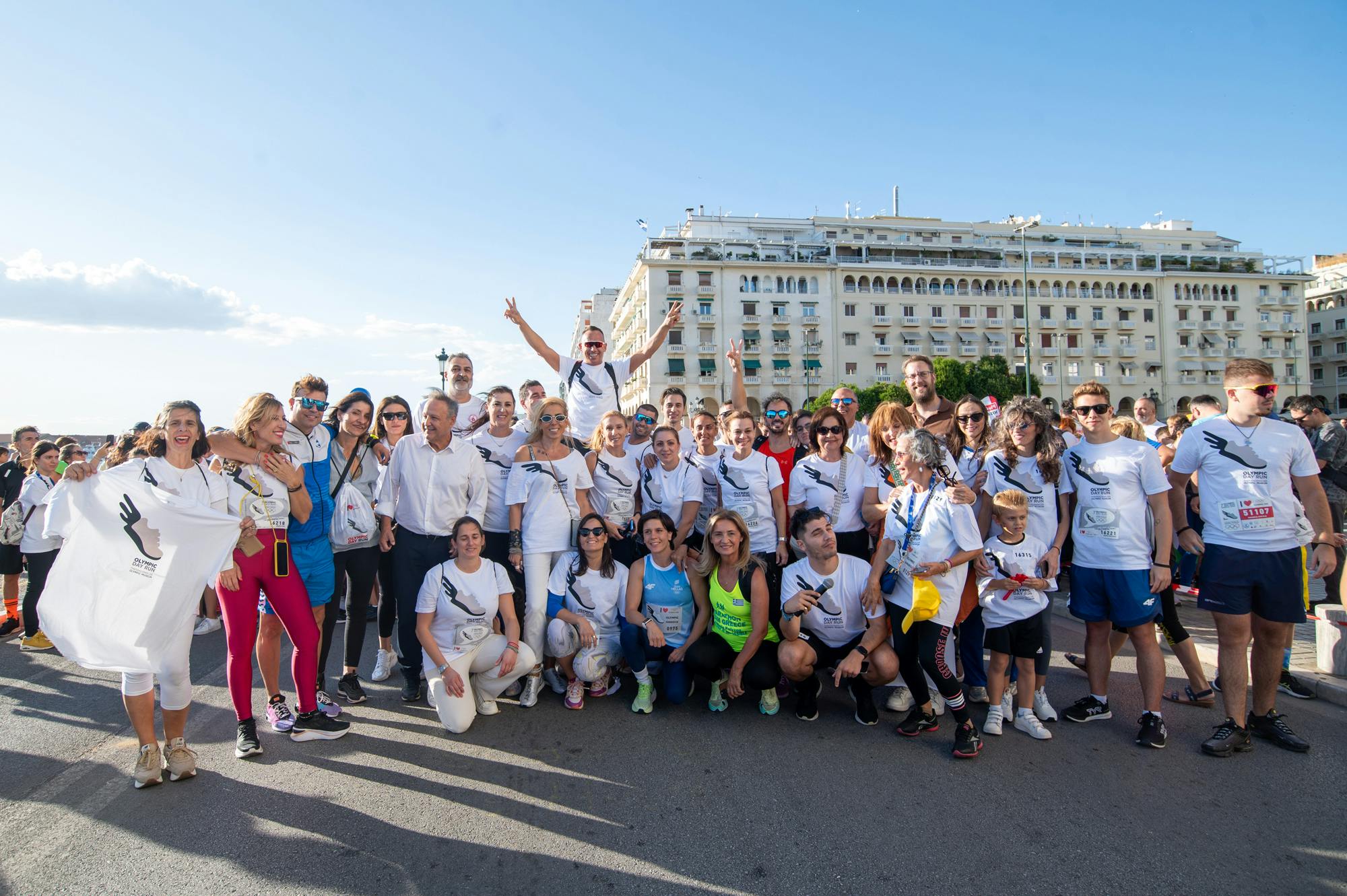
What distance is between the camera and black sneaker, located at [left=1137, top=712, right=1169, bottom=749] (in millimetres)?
4281

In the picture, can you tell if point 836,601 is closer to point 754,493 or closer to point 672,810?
point 754,493

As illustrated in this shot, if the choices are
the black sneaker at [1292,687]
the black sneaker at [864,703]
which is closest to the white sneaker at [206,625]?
the black sneaker at [864,703]

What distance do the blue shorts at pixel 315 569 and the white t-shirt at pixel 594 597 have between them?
5.04 ft

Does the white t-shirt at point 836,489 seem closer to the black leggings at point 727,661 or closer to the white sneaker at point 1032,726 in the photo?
the black leggings at point 727,661

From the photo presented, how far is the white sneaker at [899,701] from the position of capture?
16.4 ft

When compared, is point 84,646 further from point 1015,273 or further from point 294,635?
point 1015,273

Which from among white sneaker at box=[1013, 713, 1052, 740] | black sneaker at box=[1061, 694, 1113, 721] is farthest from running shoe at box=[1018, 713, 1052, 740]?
black sneaker at box=[1061, 694, 1113, 721]

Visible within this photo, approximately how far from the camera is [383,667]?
582 cm

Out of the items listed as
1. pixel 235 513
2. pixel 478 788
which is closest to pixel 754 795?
pixel 478 788

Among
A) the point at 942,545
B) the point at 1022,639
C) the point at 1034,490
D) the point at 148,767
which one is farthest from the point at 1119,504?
the point at 148,767

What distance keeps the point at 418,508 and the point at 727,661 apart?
251 centimetres

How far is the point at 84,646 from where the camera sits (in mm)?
3654

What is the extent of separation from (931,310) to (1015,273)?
1072 cm

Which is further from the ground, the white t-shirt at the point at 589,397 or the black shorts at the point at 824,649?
the white t-shirt at the point at 589,397
